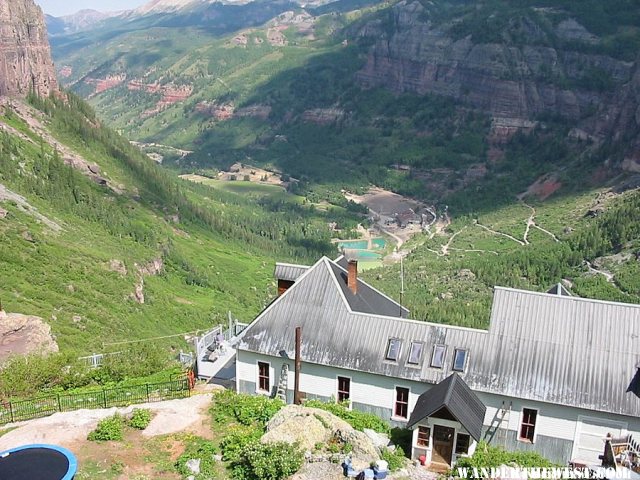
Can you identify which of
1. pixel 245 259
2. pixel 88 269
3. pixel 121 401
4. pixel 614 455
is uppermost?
pixel 614 455

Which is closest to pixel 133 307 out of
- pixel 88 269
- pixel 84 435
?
pixel 88 269

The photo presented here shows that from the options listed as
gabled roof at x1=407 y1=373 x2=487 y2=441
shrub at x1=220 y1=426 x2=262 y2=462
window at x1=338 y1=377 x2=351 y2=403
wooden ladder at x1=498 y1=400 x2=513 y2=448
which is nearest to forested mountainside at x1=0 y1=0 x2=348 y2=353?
window at x1=338 y1=377 x2=351 y2=403

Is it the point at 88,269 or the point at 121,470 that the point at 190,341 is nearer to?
the point at 88,269

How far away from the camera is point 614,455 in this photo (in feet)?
113

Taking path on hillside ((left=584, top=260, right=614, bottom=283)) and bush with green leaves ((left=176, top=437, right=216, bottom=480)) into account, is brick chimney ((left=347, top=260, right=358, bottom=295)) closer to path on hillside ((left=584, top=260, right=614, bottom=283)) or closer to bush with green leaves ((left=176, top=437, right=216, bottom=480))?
bush with green leaves ((left=176, top=437, right=216, bottom=480))

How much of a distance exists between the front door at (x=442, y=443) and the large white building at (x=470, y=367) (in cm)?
6

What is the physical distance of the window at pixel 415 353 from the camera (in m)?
44.2

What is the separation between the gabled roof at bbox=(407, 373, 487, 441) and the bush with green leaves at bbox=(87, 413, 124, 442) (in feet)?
56.3

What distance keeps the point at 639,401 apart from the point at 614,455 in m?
7.00

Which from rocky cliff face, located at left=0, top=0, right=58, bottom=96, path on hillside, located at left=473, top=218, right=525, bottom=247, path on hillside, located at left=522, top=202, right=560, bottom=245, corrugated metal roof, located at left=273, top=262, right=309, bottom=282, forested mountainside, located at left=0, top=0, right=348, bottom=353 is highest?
rocky cliff face, located at left=0, top=0, right=58, bottom=96

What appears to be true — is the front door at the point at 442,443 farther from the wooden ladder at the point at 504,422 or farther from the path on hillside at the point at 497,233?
the path on hillside at the point at 497,233

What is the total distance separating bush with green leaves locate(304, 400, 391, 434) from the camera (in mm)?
42578

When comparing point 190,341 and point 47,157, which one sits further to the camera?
point 47,157

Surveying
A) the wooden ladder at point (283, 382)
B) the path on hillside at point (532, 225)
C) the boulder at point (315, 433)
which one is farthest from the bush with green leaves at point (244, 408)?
the path on hillside at point (532, 225)
